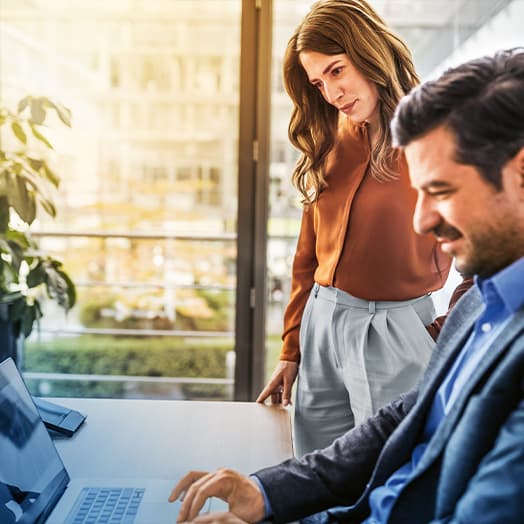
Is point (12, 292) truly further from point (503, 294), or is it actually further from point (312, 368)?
point (503, 294)

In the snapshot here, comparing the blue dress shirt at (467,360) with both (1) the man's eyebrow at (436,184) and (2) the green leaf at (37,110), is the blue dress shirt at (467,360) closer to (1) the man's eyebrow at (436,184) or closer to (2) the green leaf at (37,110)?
(1) the man's eyebrow at (436,184)

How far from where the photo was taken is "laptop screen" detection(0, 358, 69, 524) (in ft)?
3.05

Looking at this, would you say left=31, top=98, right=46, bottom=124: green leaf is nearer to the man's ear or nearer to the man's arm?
the man's ear

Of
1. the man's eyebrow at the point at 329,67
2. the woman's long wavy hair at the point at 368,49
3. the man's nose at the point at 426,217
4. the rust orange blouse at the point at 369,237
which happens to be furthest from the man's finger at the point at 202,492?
the man's eyebrow at the point at 329,67

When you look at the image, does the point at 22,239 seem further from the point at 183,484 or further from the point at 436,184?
the point at 436,184

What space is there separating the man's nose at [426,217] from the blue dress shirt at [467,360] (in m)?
0.10

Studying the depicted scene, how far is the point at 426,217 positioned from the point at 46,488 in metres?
0.68

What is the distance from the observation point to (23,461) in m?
1.00

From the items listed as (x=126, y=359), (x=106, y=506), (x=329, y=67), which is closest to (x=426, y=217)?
(x=106, y=506)

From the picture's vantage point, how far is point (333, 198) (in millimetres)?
1662

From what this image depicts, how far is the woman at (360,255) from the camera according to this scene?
1530 mm

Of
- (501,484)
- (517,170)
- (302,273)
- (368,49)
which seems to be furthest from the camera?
(302,273)

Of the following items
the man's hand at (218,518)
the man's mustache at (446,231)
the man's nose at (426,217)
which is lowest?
the man's hand at (218,518)

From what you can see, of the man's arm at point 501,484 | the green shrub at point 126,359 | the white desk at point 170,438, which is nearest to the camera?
the man's arm at point 501,484
